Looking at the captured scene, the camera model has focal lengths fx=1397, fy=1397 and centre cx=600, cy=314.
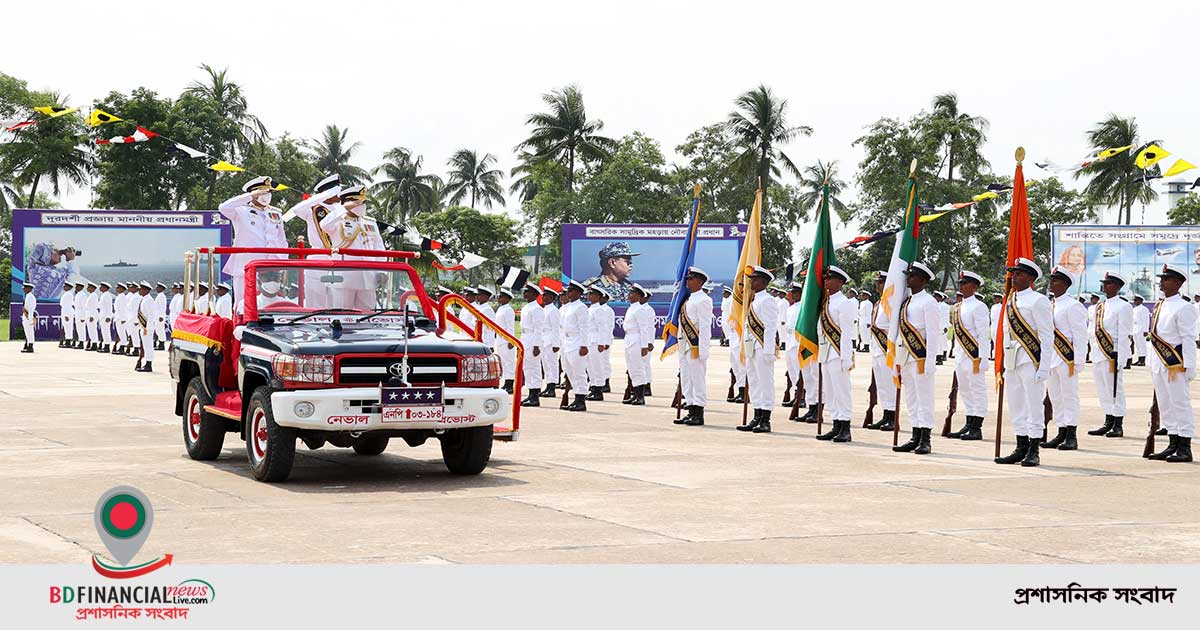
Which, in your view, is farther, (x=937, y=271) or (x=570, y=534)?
(x=937, y=271)

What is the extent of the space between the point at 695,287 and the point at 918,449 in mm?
4855

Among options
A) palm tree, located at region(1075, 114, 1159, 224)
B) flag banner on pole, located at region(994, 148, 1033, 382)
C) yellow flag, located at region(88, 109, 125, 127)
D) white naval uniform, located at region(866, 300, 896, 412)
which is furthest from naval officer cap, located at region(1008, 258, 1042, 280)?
palm tree, located at region(1075, 114, 1159, 224)

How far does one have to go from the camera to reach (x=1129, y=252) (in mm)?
46531

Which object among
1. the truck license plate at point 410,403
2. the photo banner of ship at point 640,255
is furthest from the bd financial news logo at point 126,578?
the photo banner of ship at point 640,255

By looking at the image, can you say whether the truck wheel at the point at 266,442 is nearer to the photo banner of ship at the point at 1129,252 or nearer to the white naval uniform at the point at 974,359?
the white naval uniform at the point at 974,359

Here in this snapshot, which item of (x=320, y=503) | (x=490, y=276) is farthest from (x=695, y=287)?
(x=490, y=276)

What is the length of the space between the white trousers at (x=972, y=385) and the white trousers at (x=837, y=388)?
1.28 meters

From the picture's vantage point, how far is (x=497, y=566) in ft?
23.8

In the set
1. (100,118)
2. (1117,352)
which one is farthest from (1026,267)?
(100,118)

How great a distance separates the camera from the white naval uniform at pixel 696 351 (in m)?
17.5

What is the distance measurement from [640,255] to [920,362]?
1381 inches

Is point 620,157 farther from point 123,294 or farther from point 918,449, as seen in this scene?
point 918,449

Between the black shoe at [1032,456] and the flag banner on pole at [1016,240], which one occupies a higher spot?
the flag banner on pole at [1016,240]

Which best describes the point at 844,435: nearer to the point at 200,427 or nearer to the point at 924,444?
the point at 924,444
